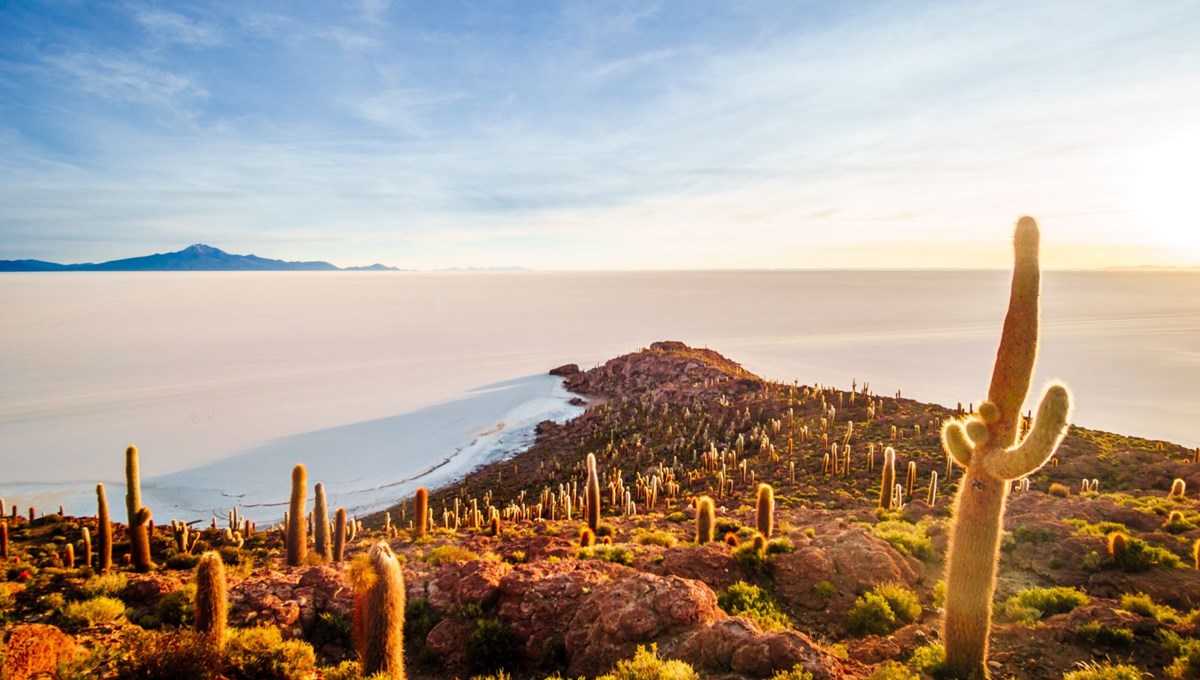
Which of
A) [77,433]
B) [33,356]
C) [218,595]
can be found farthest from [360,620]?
[33,356]

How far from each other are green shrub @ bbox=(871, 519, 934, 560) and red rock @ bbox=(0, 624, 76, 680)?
12272 millimetres

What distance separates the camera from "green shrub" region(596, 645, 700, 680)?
588cm

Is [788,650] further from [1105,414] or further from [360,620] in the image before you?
[1105,414]

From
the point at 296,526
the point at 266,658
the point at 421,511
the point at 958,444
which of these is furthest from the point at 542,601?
the point at 421,511

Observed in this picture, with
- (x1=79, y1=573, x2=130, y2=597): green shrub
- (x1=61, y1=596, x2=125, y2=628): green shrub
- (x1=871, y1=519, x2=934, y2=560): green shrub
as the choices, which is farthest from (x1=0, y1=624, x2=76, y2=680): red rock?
(x1=871, y1=519, x2=934, y2=560): green shrub

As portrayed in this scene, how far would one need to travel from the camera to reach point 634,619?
736 centimetres

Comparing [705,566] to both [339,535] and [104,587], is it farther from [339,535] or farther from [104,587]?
[104,587]

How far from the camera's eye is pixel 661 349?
4562 centimetres

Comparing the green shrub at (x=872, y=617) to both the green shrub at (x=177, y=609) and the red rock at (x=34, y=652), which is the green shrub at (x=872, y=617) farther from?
the red rock at (x=34, y=652)

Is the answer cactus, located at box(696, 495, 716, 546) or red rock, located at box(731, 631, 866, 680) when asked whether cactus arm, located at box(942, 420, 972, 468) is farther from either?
cactus, located at box(696, 495, 716, 546)

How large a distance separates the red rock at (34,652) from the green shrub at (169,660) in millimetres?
649

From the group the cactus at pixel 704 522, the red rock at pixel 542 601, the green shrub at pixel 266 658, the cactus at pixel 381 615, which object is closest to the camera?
the green shrub at pixel 266 658

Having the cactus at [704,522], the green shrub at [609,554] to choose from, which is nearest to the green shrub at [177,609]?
the green shrub at [609,554]

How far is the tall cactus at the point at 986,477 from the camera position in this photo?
586 centimetres
